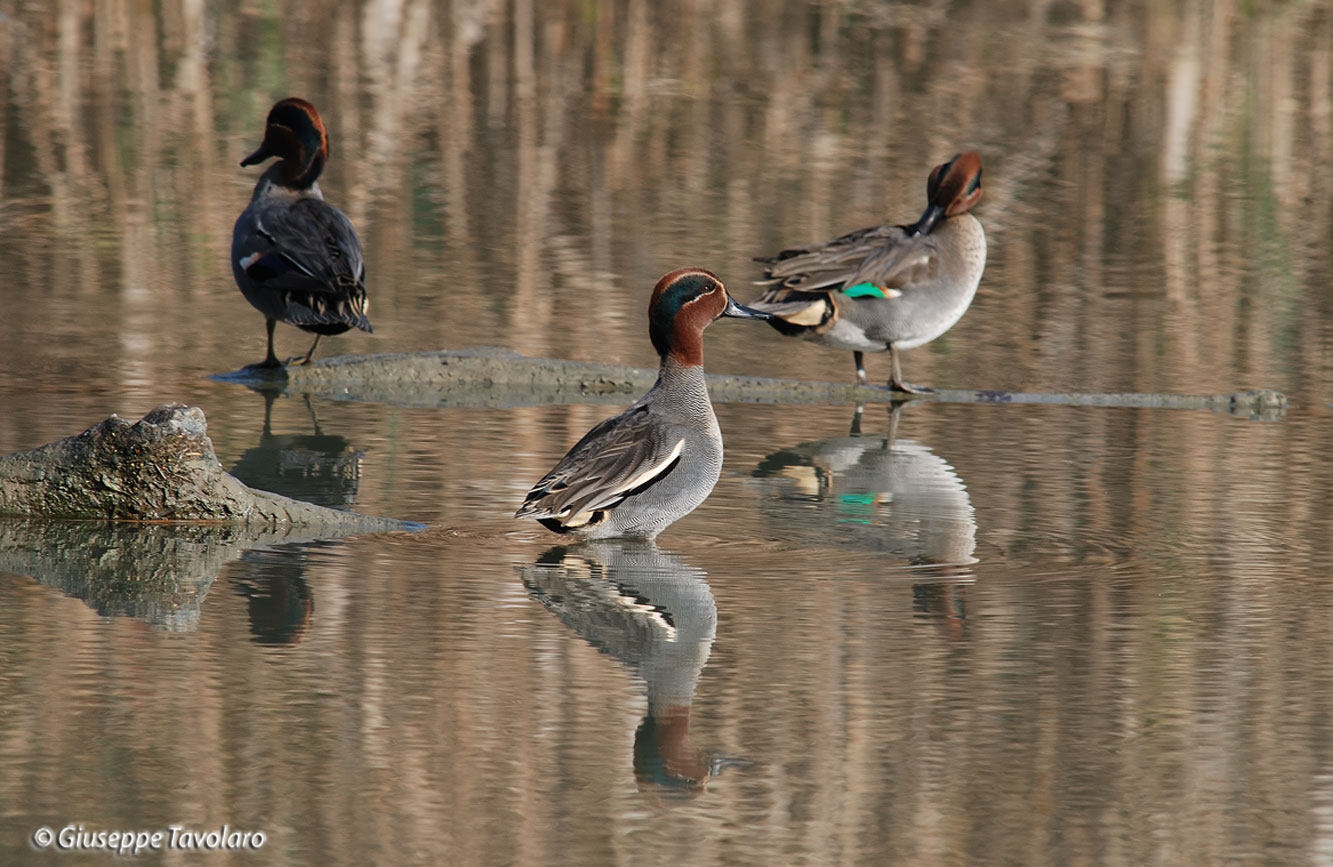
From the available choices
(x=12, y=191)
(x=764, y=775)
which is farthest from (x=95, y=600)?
(x=12, y=191)

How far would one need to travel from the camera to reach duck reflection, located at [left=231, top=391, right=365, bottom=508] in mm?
8133

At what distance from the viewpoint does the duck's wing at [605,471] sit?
7168mm

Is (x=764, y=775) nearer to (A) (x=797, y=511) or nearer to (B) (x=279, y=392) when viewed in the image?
(A) (x=797, y=511)

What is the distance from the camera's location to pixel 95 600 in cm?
649

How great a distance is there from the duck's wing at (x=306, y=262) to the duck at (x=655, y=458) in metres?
2.50

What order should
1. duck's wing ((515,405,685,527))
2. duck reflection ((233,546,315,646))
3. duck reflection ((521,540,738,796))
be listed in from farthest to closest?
1. duck's wing ((515,405,685,527))
2. duck reflection ((233,546,315,646))
3. duck reflection ((521,540,738,796))

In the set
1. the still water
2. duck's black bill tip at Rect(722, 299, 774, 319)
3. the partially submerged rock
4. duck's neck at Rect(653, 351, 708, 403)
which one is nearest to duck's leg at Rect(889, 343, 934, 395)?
the still water

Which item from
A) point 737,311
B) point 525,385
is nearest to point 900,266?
point 525,385

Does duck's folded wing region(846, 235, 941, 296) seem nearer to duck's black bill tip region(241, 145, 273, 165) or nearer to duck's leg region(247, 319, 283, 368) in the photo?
duck's leg region(247, 319, 283, 368)

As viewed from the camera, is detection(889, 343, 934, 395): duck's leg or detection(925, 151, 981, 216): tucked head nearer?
detection(889, 343, 934, 395): duck's leg

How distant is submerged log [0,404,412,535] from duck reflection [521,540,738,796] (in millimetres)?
842

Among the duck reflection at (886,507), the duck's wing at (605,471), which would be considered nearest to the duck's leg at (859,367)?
the duck reflection at (886,507)

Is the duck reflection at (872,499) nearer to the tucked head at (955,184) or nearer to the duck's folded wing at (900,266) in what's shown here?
the duck's folded wing at (900,266)

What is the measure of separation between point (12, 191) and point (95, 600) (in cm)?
958
